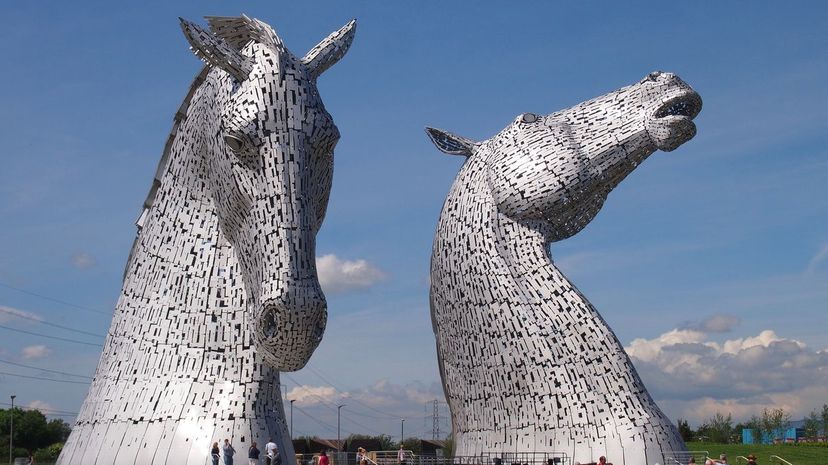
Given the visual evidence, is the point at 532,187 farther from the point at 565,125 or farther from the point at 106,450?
the point at 106,450

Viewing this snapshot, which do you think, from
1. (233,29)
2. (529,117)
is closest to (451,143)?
(529,117)

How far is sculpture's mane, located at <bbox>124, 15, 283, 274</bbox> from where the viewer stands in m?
9.33

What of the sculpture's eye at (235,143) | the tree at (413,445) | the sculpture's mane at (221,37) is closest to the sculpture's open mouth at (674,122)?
the sculpture's mane at (221,37)

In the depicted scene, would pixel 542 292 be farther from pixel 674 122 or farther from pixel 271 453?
pixel 271 453

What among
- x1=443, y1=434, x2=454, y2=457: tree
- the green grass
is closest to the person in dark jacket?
Answer: x1=443, y1=434, x2=454, y2=457: tree

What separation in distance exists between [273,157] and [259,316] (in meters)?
1.38

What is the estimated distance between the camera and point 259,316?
8016 mm

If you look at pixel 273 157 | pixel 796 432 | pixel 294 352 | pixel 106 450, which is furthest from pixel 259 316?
pixel 796 432

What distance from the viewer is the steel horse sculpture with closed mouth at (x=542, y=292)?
1513 cm

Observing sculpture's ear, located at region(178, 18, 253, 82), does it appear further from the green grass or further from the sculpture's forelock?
the green grass

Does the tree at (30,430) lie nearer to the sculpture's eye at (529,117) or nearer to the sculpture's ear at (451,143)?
the sculpture's ear at (451,143)

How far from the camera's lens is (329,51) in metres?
9.59

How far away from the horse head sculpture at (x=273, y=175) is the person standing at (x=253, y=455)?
104cm

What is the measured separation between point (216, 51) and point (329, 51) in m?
1.18
